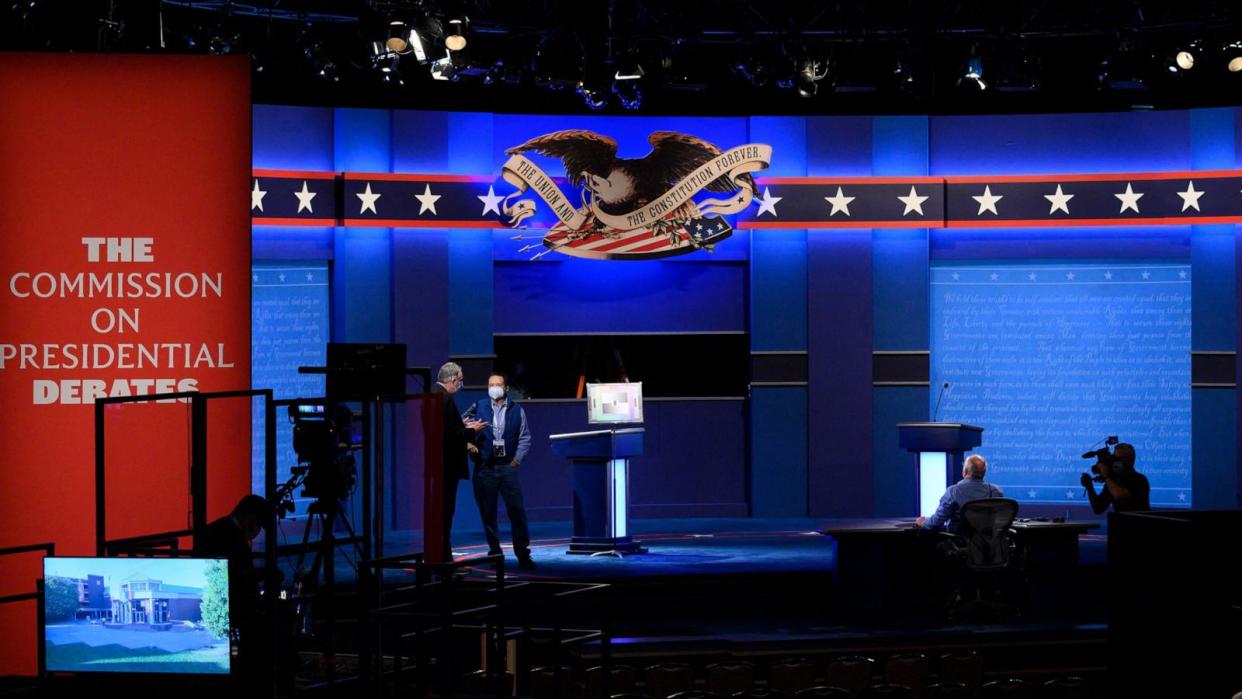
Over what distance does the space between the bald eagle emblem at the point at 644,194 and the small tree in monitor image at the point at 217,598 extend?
26.6 ft

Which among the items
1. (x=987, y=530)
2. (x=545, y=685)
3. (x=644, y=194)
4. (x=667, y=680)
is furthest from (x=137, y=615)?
(x=644, y=194)

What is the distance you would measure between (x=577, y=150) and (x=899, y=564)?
5291 millimetres

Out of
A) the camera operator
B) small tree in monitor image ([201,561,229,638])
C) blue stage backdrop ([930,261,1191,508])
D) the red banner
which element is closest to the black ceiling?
blue stage backdrop ([930,261,1191,508])

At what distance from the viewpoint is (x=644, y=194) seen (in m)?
13.9

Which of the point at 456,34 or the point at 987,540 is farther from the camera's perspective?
the point at 456,34

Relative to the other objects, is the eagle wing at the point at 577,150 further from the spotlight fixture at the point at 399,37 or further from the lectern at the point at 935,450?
the lectern at the point at 935,450

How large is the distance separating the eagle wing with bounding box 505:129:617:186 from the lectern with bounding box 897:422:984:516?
3746mm

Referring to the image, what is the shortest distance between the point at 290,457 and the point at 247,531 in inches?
270

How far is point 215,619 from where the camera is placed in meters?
5.81

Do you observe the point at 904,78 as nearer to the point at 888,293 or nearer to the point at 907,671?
the point at 888,293

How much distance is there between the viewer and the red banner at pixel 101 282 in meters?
6.93

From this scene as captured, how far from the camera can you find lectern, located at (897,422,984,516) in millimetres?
12195

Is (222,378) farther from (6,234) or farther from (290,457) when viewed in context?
(290,457)

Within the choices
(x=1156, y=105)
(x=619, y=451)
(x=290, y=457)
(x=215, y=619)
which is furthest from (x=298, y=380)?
(x=1156, y=105)
